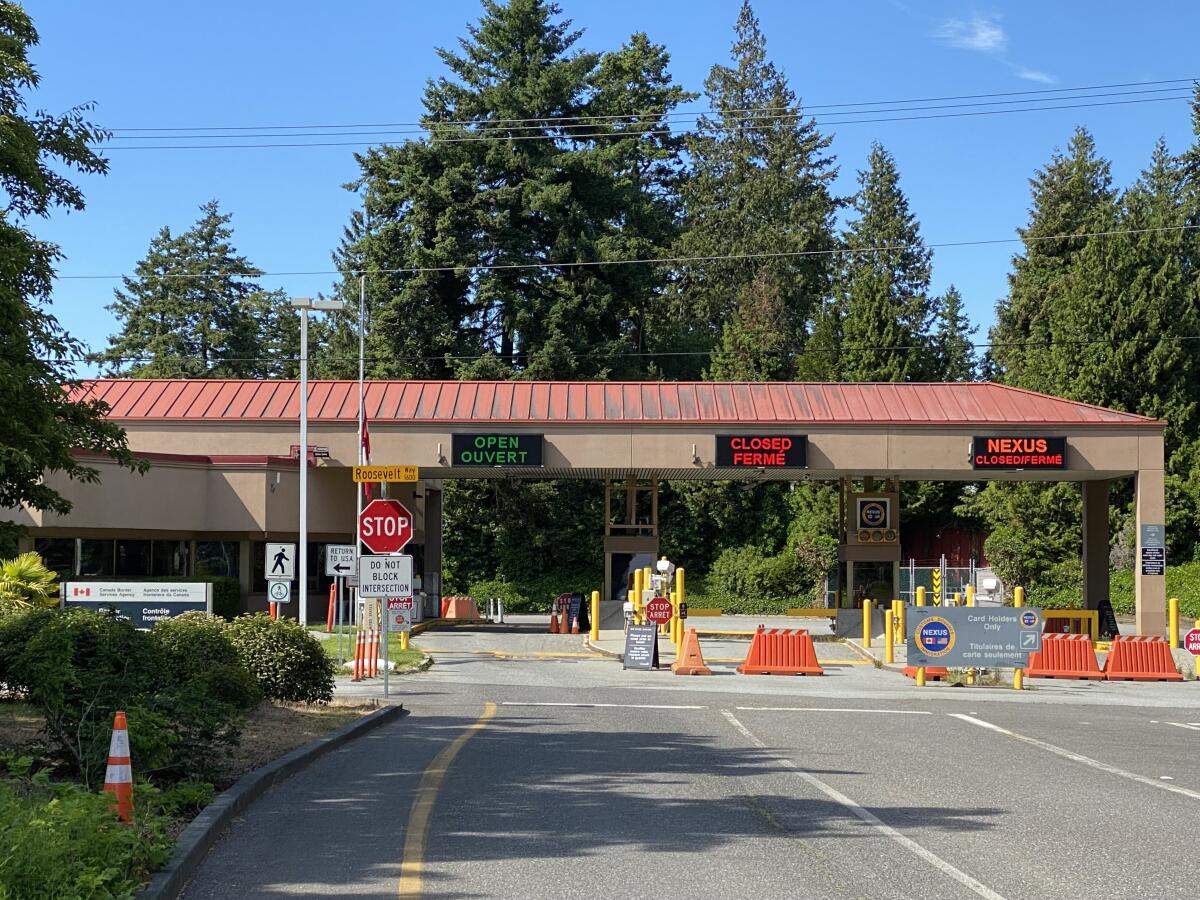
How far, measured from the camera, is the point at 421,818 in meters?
10.1

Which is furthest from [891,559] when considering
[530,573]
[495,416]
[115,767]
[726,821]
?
[115,767]

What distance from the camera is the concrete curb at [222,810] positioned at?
25.0 feet

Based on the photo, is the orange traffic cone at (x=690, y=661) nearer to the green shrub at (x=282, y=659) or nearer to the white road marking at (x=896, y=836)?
the green shrub at (x=282, y=659)

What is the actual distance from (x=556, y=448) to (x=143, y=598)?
1568 cm

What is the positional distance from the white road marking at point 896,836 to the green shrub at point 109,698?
5042mm

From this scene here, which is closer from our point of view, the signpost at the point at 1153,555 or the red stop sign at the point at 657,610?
the red stop sign at the point at 657,610

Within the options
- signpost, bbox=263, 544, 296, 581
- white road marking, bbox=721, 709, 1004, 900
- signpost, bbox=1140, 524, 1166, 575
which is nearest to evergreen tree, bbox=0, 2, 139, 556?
white road marking, bbox=721, 709, 1004, 900

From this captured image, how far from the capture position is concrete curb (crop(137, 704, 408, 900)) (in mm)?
7609

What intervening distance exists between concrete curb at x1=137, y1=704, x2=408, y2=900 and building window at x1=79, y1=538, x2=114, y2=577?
69.7 ft

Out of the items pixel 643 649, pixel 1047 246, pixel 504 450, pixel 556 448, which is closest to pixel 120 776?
pixel 643 649

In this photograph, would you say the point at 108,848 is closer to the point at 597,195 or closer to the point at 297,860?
the point at 297,860

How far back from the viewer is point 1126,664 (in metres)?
26.0

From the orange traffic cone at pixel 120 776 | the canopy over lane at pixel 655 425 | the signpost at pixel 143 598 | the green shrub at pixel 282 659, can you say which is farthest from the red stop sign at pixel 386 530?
the canopy over lane at pixel 655 425

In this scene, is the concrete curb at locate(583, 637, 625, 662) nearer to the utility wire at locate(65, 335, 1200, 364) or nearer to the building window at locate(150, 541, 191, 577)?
the building window at locate(150, 541, 191, 577)
